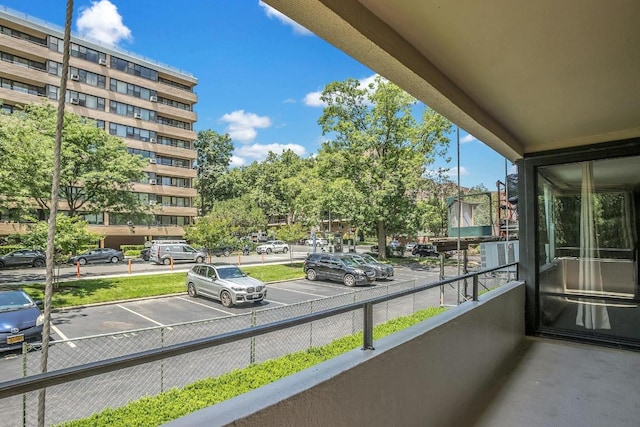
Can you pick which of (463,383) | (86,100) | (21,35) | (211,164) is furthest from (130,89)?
(463,383)

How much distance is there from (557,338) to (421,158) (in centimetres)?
1407

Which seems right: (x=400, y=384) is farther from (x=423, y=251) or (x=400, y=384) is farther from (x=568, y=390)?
(x=423, y=251)

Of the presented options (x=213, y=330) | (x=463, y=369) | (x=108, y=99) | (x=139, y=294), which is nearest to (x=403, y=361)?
(x=463, y=369)

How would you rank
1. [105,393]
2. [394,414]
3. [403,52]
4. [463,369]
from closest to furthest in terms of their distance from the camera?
[394,414] → [403,52] → [463,369] → [105,393]

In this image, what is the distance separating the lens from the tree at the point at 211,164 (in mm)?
35312

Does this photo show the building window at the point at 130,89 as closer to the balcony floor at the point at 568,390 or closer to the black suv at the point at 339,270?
the black suv at the point at 339,270

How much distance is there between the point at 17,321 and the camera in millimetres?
4309

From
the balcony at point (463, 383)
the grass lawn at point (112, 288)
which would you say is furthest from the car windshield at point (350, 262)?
the balcony at point (463, 383)

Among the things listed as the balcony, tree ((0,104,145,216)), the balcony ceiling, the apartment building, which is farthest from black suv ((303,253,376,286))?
the apartment building

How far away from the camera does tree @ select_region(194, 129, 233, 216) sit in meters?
35.3

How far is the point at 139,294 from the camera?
9508mm

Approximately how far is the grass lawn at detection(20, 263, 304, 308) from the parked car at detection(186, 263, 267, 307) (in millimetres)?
1318

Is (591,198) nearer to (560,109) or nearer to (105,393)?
(560,109)

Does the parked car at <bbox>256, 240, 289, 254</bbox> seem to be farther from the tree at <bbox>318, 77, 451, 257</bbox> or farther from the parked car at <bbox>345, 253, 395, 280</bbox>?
the parked car at <bbox>345, 253, 395, 280</bbox>
